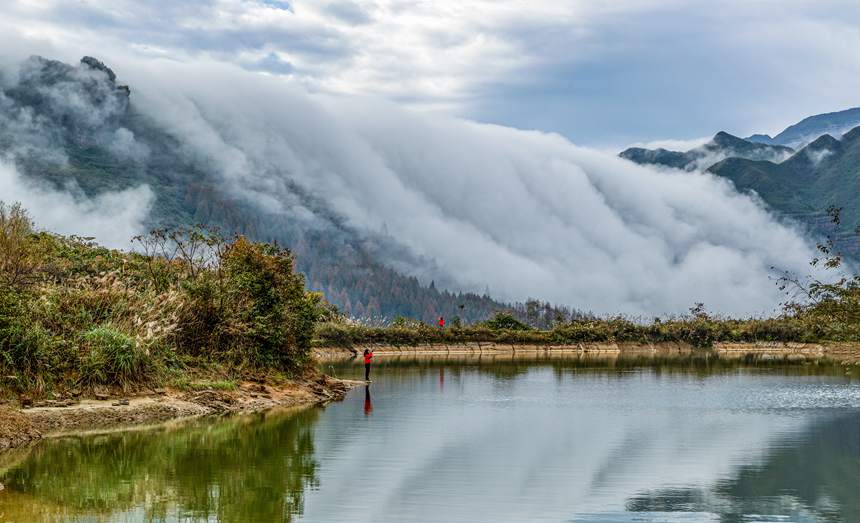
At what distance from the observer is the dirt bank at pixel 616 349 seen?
98.8 metres

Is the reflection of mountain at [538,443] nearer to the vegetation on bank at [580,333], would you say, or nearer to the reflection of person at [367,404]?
the reflection of person at [367,404]

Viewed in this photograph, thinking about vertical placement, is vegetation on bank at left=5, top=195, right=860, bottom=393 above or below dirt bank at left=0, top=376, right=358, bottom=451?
above

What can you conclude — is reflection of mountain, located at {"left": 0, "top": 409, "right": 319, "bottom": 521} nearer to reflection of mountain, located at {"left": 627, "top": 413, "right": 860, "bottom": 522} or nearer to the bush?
the bush

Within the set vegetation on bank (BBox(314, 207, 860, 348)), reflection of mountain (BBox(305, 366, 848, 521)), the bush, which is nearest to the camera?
reflection of mountain (BBox(305, 366, 848, 521))

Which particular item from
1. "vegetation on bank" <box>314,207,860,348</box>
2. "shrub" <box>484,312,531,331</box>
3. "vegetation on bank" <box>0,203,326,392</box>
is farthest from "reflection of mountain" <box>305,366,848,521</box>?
"shrub" <box>484,312,531,331</box>

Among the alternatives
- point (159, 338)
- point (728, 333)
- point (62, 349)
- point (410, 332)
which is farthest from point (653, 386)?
point (728, 333)

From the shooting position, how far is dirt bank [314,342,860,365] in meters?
98.8

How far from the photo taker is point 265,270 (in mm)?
44844

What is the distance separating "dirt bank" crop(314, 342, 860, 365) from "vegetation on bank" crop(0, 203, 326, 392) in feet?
150

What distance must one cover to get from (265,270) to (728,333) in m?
84.3

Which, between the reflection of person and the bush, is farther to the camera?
the reflection of person

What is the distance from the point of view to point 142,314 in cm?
3622

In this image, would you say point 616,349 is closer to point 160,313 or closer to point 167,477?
point 160,313

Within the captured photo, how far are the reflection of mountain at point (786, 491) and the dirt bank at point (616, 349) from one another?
2663 inches
